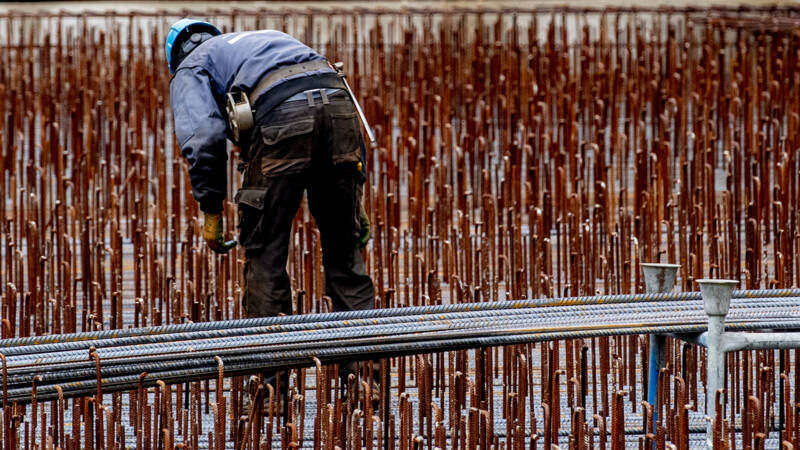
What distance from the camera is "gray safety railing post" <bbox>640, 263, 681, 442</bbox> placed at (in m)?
3.43

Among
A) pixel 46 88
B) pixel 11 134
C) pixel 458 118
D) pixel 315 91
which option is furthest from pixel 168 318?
pixel 46 88

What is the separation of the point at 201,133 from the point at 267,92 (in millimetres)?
232

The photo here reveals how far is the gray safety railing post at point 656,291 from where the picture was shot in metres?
3.43

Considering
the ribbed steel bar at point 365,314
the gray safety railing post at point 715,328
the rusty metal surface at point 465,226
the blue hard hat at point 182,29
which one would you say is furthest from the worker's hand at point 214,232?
the gray safety railing post at point 715,328

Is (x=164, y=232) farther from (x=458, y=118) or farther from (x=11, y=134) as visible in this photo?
(x=458, y=118)

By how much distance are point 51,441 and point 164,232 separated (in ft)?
10.4

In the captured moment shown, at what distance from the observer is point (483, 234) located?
5.23 meters

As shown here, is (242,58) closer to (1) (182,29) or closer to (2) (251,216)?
(1) (182,29)

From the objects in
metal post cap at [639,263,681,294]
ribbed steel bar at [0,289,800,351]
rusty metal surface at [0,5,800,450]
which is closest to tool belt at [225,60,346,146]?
rusty metal surface at [0,5,800,450]

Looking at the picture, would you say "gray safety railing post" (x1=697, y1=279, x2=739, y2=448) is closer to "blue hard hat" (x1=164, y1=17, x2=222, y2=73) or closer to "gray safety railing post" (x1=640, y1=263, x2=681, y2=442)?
"gray safety railing post" (x1=640, y1=263, x2=681, y2=442)

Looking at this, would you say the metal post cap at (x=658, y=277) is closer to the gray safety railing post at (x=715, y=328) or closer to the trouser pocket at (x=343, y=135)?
the gray safety railing post at (x=715, y=328)

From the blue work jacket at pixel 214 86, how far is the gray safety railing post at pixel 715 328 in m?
1.41

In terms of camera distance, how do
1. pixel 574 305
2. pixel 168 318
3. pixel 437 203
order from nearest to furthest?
pixel 574 305 < pixel 168 318 < pixel 437 203

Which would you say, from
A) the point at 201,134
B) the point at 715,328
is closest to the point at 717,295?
the point at 715,328
